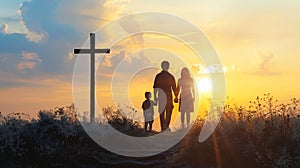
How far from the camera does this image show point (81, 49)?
23797mm

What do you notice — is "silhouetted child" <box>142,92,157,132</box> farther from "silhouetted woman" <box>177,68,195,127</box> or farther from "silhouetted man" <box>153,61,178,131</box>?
"silhouetted woman" <box>177,68,195,127</box>

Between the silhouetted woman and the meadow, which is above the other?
the silhouetted woman

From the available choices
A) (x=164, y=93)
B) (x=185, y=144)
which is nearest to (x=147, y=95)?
(x=164, y=93)

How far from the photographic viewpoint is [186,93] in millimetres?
21594

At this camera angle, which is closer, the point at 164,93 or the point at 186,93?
the point at 164,93

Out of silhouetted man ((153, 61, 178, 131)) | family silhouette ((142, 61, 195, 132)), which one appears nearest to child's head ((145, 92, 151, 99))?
family silhouette ((142, 61, 195, 132))

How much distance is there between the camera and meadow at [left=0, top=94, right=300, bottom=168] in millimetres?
15117

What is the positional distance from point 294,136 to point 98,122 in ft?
22.3

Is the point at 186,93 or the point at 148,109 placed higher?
the point at 186,93

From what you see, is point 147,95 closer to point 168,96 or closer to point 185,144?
point 168,96

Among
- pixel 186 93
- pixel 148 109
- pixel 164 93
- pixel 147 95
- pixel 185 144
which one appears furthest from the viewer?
pixel 147 95

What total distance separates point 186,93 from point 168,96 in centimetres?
74

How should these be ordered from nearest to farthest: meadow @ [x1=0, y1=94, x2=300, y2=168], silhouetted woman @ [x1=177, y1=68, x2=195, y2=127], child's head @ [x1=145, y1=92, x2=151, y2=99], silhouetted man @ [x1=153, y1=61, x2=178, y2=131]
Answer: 1. meadow @ [x1=0, y1=94, x2=300, y2=168]
2. silhouetted man @ [x1=153, y1=61, x2=178, y2=131]
3. silhouetted woman @ [x1=177, y1=68, x2=195, y2=127]
4. child's head @ [x1=145, y1=92, x2=151, y2=99]

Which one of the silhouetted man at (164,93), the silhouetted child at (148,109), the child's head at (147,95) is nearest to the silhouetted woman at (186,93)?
the silhouetted man at (164,93)
